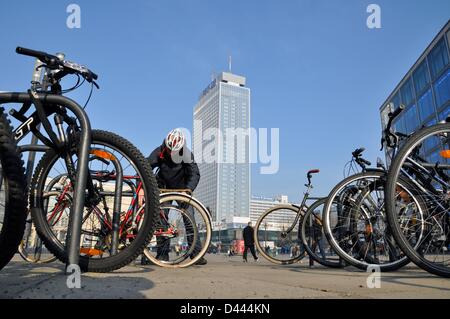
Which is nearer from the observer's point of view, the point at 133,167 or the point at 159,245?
the point at 133,167

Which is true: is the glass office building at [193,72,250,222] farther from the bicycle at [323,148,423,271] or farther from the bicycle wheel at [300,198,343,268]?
the bicycle at [323,148,423,271]

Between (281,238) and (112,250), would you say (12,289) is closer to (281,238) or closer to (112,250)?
(112,250)

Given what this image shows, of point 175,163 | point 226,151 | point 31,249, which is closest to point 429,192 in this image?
point 175,163

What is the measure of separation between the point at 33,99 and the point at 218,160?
152 meters

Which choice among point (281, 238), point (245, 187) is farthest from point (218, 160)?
point (281, 238)

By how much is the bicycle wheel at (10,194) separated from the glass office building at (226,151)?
14689cm

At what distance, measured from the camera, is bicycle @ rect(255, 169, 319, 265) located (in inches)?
256

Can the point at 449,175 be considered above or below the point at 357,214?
above

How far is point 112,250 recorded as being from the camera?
3.18 meters

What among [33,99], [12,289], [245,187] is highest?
[245,187]

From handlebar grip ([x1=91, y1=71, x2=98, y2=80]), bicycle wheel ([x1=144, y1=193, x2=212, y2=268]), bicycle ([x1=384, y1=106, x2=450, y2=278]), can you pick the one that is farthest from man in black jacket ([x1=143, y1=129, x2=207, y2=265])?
bicycle ([x1=384, y1=106, x2=450, y2=278])

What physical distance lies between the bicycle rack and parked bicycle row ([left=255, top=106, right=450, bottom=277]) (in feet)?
7.44
